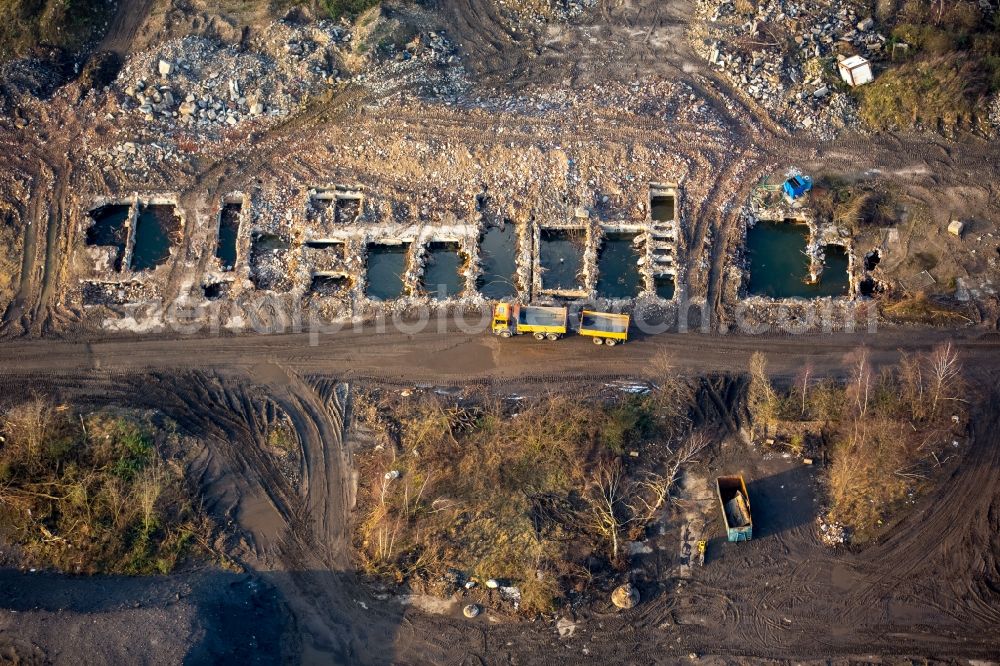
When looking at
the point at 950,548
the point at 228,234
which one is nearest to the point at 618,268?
the point at 950,548

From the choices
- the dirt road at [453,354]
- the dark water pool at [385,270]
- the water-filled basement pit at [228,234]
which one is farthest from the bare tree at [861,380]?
the water-filled basement pit at [228,234]

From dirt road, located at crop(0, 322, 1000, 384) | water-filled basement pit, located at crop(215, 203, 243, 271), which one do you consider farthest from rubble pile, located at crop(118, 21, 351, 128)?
dirt road, located at crop(0, 322, 1000, 384)

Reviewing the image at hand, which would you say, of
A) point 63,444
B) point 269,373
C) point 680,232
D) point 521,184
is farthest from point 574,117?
point 63,444

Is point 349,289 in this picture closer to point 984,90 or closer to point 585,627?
point 585,627

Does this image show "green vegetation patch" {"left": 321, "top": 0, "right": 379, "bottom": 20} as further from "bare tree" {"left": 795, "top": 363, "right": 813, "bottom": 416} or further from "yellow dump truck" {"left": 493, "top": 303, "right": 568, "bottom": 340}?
"bare tree" {"left": 795, "top": 363, "right": 813, "bottom": 416}

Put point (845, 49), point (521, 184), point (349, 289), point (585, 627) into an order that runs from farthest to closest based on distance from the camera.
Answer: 1. point (845, 49)
2. point (521, 184)
3. point (349, 289)
4. point (585, 627)

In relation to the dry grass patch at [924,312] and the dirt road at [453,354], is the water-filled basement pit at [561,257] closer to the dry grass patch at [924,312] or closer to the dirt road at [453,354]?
the dirt road at [453,354]
